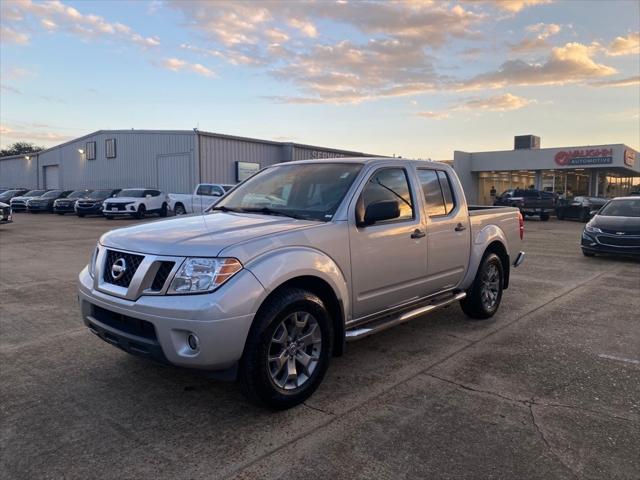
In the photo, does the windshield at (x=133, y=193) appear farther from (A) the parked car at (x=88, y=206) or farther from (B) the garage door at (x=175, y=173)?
(B) the garage door at (x=175, y=173)

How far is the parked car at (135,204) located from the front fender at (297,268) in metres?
24.3

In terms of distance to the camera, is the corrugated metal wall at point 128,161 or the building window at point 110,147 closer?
the corrugated metal wall at point 128,161

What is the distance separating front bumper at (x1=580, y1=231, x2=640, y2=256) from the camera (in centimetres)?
1096

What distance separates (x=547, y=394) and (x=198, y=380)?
2800 millimetres

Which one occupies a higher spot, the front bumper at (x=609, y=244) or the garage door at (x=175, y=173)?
the garage door at (x=175, y=173)

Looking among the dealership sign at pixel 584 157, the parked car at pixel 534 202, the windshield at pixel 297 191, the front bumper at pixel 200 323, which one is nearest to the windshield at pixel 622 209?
the windshield at pixel 297 191

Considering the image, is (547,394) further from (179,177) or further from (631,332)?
(179,177)

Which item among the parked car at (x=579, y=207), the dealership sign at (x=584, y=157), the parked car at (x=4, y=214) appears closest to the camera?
the parked car at (x=4, y=214)

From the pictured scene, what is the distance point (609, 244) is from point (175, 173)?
26852 mm

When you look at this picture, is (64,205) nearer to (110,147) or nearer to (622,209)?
(110,147)

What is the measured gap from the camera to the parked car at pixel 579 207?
1036 inches

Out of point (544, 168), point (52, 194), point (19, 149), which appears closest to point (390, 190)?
point (52, 194)

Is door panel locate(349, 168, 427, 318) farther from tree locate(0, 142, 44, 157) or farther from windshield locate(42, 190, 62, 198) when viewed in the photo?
tree locate(0, 142, 44, 157)

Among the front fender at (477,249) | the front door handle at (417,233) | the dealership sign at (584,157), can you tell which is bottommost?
the front fender at (477,249)
